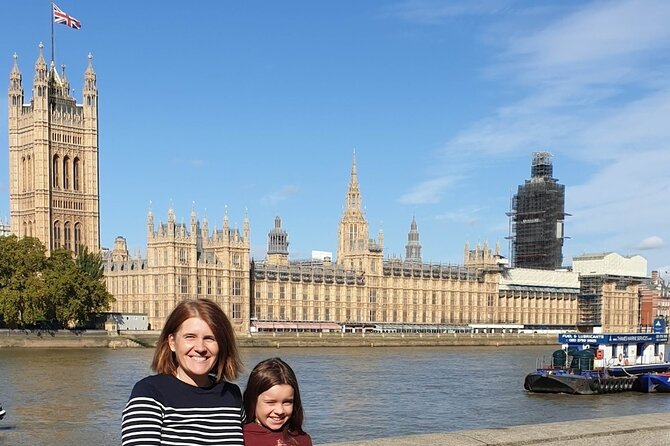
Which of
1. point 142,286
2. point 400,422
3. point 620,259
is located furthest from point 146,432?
point 620,259

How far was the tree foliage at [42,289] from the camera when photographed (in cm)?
6209

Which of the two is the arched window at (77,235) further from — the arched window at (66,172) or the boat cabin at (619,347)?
the boat cabin at (619,347)

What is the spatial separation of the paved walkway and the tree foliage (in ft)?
201

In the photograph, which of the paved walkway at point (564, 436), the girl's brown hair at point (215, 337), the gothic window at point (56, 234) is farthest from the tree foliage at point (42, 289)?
the girl's brown hair at point (215, 337)

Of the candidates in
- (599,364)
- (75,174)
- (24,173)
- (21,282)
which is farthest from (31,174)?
(599,364)

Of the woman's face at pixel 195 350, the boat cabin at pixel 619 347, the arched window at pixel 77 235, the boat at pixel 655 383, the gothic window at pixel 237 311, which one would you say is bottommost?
the gothic window at pixel 237 311

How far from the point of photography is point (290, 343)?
2872 inches

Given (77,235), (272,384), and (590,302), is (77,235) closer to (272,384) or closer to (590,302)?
(590,302)

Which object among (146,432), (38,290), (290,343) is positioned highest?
(146,432)

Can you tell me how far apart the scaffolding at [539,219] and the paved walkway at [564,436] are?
123 metres

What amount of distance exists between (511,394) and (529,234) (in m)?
95.1

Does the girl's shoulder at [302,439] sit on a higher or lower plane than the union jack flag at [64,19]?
lower

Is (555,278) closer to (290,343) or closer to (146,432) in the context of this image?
(290,343)

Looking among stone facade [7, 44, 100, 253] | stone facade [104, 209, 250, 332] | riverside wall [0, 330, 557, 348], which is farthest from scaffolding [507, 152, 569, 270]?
stone facade [7, 44, 100, 253]
